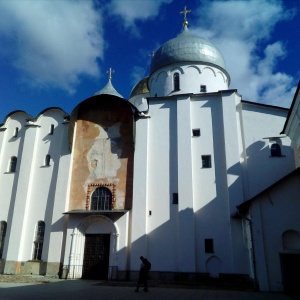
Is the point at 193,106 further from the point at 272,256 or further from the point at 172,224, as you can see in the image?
the point at 272,256

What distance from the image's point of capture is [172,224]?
1728 cm

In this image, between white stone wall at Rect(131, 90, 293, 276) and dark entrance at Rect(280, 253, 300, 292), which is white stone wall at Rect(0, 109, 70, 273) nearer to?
white stone wall at Rect(131, 90, 293, 276)

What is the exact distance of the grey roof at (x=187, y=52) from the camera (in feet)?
74.6

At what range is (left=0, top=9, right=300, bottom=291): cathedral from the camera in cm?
1648

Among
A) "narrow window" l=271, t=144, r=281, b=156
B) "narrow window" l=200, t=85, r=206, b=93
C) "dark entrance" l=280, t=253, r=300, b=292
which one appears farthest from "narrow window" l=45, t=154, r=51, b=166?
"dark entrance" l=280, t=253, r=300, b=292

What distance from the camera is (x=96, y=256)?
17.8m

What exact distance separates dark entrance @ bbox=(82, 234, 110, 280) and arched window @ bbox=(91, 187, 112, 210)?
1.67m

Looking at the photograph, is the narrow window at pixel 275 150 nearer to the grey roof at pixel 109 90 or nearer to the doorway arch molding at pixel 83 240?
the doorway arch molding at pixel 83 240

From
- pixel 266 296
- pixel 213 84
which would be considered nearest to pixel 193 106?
pixel 213 84

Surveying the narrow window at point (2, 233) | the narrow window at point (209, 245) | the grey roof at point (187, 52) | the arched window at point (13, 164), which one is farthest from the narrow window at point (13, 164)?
the narrow window at point (209, 245)

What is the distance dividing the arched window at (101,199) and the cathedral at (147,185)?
63 mm

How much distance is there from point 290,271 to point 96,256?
33.9 feet

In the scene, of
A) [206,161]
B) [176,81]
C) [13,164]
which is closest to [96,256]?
[206,161]

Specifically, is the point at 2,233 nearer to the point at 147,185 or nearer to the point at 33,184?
the point at 33,184
